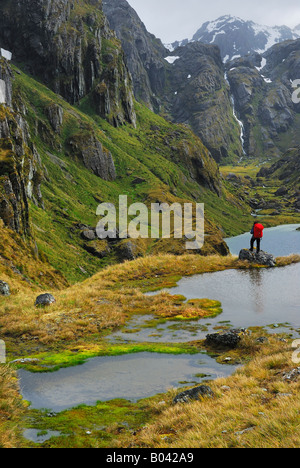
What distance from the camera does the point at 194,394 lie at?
396 inches

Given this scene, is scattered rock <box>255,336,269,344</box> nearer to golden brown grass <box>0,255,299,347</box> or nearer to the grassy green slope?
golden brown grass <box>0,255,299,347</box>

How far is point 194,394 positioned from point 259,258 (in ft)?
80.0

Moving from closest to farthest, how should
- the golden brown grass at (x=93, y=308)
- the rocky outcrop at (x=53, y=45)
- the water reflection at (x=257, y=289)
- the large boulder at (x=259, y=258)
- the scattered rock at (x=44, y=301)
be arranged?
the golden brown grass at (x=93, y=308), the water reflection at (x=257, y=289), the scattered rock at (x=44, y=301), the large boulder at (x=259, y=258), the rocky outcrop at (x=53, y=45)

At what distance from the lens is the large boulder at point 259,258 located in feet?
105

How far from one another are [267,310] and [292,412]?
41.1ft

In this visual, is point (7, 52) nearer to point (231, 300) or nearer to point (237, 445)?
point (231, 300)

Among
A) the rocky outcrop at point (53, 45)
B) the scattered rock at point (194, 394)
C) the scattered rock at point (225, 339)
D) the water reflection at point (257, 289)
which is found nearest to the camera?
the scattered rock at point (194, 394)

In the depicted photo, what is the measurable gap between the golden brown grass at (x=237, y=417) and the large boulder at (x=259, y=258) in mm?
21536

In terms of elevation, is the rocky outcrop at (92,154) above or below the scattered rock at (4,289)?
above

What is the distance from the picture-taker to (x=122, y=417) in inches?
379

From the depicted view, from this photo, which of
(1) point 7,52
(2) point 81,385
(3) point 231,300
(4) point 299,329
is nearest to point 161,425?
(2) point 81,385

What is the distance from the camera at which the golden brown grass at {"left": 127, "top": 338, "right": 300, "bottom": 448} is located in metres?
7.19

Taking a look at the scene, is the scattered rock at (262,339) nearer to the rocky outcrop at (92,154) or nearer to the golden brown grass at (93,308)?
the golden brown grass at (93,308)

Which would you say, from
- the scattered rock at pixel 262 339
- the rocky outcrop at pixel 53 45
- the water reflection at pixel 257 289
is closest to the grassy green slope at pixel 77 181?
the rocky outcrop at pixel 53 45
